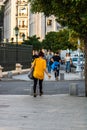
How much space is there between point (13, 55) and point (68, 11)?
84.8 ft

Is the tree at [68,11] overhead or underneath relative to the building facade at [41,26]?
overhead

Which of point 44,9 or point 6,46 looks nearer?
point 44,9

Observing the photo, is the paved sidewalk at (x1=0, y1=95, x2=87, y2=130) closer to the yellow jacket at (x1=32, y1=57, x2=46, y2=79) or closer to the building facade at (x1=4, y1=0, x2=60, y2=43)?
the yellow jacket at (x1=32, y1=57, x2=46, y2=79)

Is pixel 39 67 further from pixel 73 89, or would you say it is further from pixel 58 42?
pixel 58 42

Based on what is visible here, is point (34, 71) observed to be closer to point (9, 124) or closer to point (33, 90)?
point (33, 90)

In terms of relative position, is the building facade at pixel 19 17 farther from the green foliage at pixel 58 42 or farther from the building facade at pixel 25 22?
the green foliage at pixel 58 42

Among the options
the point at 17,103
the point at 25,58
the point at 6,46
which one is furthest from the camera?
the point at 25,58

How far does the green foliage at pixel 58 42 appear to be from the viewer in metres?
67.9

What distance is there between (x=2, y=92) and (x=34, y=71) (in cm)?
258

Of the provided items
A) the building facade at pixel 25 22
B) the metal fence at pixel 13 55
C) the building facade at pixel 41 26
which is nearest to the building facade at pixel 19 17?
the building facade at pixel 25 22

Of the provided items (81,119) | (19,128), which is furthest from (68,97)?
(19,128)

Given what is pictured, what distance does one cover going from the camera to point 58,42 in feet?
248

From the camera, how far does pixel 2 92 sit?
21781 mm

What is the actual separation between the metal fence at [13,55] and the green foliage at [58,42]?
32.1 feet
